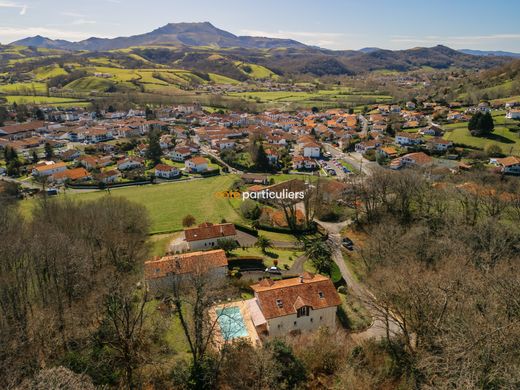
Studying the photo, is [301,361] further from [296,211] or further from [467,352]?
[296,211]

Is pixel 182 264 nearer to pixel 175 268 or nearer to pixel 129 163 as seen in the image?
pixel 175 268

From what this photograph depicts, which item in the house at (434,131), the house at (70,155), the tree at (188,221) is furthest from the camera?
the house at (434,131)

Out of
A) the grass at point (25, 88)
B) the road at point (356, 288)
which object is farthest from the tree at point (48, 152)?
the grass at point (25, 88)

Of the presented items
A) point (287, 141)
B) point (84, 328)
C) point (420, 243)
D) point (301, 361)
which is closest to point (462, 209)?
point (420, 243)

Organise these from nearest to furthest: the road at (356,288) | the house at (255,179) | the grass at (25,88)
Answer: the road at (356,288) < the house at (255,179) < the grass at (25,88)

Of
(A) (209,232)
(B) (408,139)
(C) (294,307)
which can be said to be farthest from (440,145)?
(C) (294,307)

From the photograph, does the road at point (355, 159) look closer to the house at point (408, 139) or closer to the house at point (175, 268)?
the house at point (408, 139)
